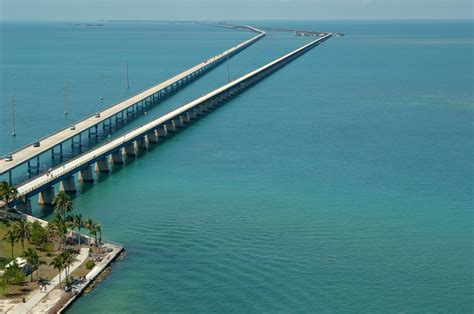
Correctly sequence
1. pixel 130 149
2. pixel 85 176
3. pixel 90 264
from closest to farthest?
pixel 90 264
pixel 85 176
pixel 130 149

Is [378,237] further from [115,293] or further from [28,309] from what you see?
[28,309]

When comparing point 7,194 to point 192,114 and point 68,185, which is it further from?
point 192,114

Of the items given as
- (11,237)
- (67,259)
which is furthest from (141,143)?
(67,259)

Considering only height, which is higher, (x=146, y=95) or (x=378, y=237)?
(x=146, y=95)

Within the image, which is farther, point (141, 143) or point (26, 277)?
point (141, 143)

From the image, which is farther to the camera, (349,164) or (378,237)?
(349,164)

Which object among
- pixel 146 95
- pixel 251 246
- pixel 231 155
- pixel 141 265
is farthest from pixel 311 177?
pixel 146 95
